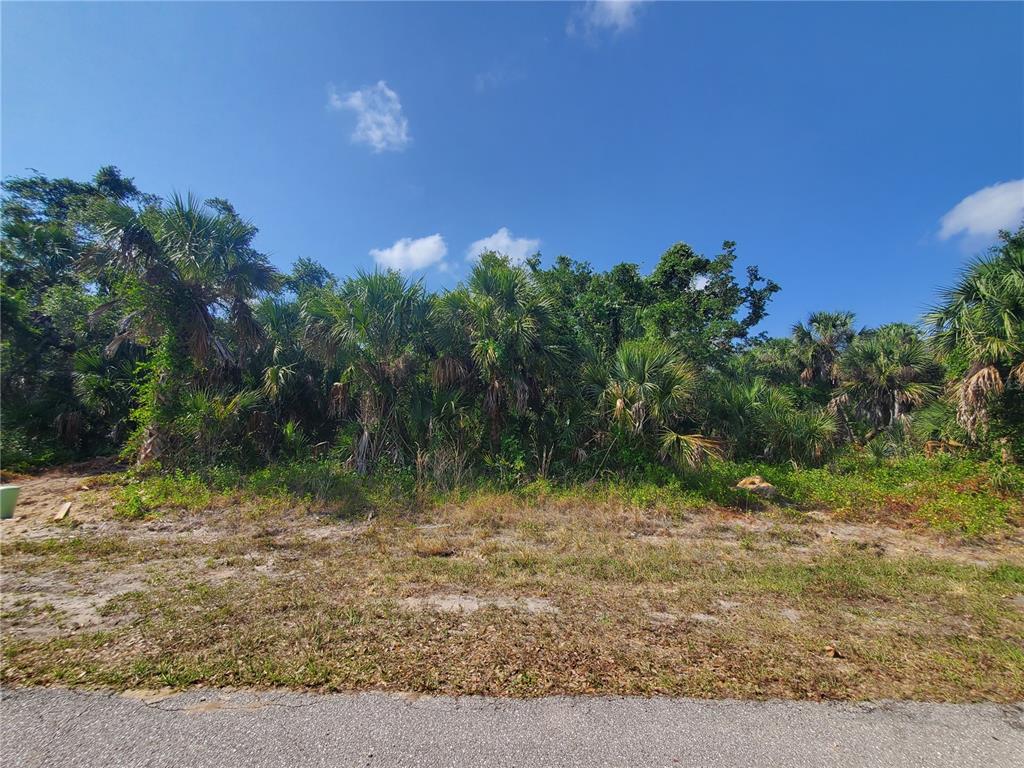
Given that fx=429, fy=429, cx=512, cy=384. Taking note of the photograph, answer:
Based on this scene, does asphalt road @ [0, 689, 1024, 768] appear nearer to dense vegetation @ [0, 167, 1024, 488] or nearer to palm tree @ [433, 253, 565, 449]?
dense vegetation @ [0, 167, 1024, 488]

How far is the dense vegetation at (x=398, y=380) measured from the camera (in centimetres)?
880

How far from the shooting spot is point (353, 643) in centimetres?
312

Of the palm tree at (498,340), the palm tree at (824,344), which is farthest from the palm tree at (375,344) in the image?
the palm tree at (824,344)

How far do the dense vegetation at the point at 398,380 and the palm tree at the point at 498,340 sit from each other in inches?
1.5

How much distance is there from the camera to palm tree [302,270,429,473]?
959 cm

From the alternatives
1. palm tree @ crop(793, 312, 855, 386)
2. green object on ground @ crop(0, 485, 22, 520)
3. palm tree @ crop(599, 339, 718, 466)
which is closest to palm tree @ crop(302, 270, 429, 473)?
palm tree @ crop(599, 339, 718, 466)

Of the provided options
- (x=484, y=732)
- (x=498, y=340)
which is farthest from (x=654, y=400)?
(x=484, y=732)

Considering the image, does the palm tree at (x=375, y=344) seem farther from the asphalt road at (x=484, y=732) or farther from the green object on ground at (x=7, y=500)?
the asphalt road at (x=484, y=732)

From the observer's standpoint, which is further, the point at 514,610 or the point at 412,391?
the point at 412,391

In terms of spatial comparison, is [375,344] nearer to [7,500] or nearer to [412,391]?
[412,391]

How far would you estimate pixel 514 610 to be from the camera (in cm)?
379

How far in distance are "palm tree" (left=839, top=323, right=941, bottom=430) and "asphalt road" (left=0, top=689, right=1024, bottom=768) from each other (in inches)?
655

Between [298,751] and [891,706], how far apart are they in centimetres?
329

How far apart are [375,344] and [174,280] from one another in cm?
469
